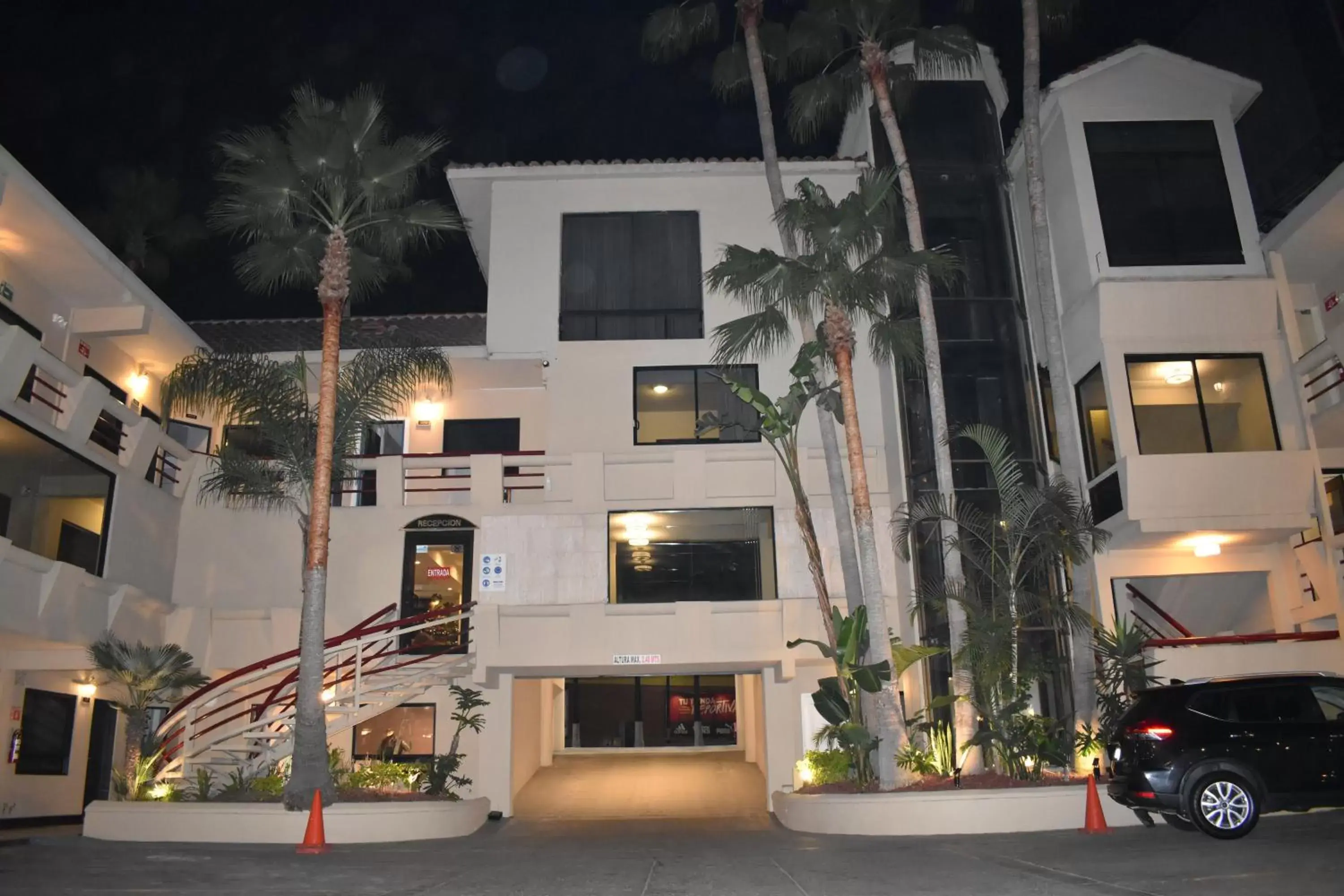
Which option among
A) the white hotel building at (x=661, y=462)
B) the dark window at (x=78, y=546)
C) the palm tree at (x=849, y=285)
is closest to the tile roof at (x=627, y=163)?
the white hotel building at (x=661, y=462)

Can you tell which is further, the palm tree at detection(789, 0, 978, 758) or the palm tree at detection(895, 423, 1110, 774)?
the palm tree at detection(789, 0, 978, 758)

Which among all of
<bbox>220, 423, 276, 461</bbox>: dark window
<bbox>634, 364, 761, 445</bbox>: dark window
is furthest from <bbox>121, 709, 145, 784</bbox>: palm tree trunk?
<bbox>634, 364, 761, 445</bbox>: dark window

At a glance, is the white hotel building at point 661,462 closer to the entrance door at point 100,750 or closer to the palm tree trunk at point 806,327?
the entrance door at point 100,750

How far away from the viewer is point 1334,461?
60.6 ft

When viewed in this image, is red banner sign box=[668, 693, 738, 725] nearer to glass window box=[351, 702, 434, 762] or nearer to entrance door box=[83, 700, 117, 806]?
glass window box=[351, 702, 434, 762]

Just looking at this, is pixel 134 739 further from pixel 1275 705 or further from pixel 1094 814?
pixel 1275 705

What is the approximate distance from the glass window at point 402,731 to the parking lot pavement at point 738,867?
6444mm

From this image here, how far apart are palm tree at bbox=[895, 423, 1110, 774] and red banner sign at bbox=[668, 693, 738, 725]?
9.28 meters

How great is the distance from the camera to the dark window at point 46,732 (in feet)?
56.0

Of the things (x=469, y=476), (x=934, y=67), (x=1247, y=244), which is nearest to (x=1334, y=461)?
(x=1247, y=244)

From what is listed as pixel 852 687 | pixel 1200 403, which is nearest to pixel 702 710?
pixel 852 687

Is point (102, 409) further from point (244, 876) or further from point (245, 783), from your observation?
point (244, 876)

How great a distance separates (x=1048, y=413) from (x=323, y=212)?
14.0 metres

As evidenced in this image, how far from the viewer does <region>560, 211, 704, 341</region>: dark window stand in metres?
20.6
